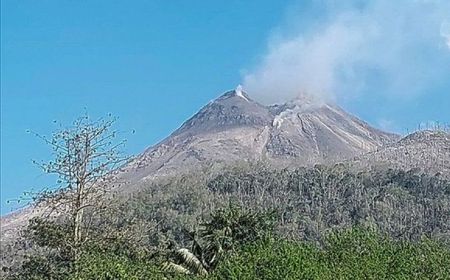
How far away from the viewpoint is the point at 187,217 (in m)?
127

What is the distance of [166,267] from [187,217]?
92.7 meters

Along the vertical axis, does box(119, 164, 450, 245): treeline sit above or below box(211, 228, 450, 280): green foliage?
above

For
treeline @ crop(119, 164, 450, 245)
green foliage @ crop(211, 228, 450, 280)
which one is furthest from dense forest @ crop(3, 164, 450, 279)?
treeline @ crop(119, 164, 450, 245)

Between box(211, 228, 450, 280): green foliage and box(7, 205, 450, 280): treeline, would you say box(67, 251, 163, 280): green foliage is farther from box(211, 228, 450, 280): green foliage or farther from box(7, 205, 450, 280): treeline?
box(211, 228, 450, 280): green foliage

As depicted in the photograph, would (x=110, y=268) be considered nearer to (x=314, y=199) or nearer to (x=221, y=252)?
(x=221, y=252)

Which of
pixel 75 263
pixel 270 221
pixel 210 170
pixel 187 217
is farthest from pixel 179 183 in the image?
pixel 75 263

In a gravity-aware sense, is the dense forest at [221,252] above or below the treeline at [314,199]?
below

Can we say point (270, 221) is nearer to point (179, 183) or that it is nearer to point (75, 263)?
point (75, 263)

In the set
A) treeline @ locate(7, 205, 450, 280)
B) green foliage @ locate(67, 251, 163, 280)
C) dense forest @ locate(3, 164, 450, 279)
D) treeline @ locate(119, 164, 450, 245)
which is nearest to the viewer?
green foliage @ locate(67, 251, 163, 280)

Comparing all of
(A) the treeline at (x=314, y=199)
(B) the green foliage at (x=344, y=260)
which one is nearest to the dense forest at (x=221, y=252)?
(B) the green foliage at (x=344, y=260)

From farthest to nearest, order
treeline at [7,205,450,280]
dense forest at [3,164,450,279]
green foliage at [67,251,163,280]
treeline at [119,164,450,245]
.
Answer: treeline at [119,164,450,245] < dense forest at [3,164,450,279] < treeline at [7,205,450,280] < green foliage at [67,251,163,280]

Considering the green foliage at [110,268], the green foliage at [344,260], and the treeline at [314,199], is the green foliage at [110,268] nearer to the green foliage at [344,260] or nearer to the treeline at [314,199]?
the green foliage at [344,260]

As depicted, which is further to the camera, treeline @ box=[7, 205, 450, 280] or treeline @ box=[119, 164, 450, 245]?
treeline @ box=[119, 164, 450, 245]

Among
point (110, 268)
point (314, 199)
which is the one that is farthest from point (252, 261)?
point (314, 199)
